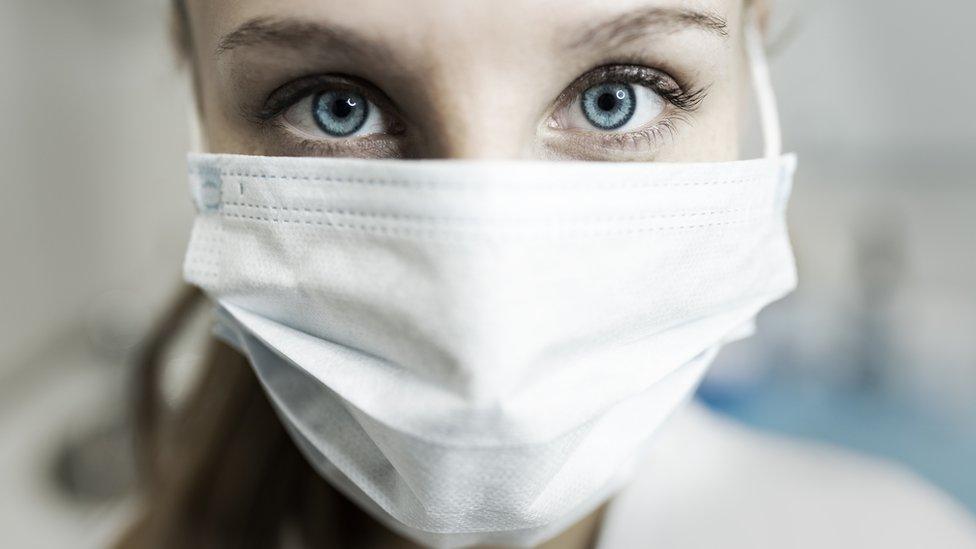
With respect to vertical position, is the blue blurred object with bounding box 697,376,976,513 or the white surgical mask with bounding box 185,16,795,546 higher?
the white surgical mask with bounding box 185,16,795,546

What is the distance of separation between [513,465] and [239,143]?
11.1 inches

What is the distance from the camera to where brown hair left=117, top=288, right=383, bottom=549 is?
0.81 meters

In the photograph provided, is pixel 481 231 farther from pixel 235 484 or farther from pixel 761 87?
pixel 235 484

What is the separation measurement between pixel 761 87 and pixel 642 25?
0.19 m

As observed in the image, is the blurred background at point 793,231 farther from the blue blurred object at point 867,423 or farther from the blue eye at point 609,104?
the blue eye at point 609,104

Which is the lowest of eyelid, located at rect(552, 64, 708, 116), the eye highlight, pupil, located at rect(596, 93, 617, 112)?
the eye highlight

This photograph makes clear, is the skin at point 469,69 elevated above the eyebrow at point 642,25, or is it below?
below

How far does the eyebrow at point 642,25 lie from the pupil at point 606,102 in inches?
1.9

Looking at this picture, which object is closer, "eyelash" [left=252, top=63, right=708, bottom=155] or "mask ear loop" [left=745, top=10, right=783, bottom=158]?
"eyelash" [left=252, top=63, right=708, bottom=155]

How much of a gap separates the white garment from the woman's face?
0.90 feet

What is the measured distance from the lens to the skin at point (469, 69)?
43 centimetres

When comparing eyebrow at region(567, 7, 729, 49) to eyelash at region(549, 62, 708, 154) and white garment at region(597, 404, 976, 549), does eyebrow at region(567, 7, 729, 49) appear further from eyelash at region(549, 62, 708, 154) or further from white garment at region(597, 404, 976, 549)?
white garment at region(597, 404, 976, 549)

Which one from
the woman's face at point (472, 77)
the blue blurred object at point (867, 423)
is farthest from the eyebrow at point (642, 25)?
the blue blurred object at point (867, 423)

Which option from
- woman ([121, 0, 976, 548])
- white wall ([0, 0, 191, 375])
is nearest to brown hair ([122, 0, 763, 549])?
woman ([121, 0, 976, 548])
